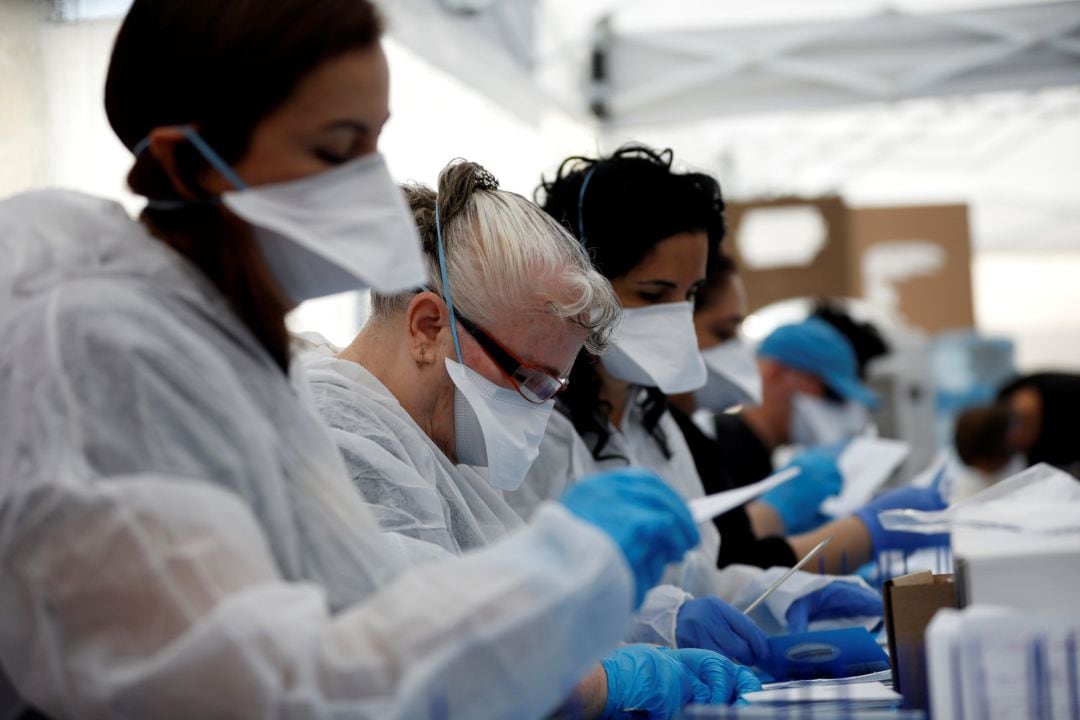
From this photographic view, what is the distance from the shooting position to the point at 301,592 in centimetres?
95

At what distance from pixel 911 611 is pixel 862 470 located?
229 cm

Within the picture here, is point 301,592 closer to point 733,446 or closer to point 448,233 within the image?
point 448,233

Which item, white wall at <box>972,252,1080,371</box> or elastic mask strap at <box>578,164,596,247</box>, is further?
white wall at <box>972,252,1080,371</box>

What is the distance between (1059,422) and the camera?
16.3 ft

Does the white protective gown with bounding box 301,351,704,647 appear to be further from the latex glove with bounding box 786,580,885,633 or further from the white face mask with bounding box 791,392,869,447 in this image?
the white face mask with bounding box 791,392,869,447

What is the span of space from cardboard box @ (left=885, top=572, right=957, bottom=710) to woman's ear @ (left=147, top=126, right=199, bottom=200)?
94 cm

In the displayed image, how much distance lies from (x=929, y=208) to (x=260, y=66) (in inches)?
240

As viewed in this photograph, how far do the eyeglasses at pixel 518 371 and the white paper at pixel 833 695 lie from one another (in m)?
0.54

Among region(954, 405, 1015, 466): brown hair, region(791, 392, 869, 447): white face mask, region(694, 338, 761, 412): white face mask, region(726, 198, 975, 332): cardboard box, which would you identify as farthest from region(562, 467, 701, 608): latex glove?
region(726, 198, 975, 332): cardboard box

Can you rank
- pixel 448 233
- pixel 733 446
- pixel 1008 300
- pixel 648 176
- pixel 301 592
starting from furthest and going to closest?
pixel 1008 300 → pixel 733 446 → pixel 648 176 → pixel 448 233 → pixel 301 592

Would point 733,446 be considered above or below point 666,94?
below

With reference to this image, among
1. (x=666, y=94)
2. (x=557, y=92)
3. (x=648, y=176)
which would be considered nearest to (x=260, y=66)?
(x=648, y=176)

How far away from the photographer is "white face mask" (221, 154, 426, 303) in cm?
106

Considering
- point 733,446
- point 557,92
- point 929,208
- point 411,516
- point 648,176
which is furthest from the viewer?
point 929,208
